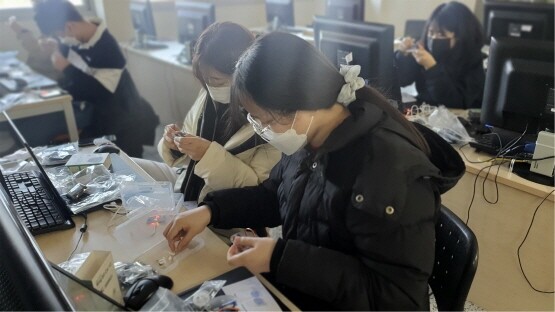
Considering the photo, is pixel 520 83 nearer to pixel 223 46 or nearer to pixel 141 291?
pixel 223 46

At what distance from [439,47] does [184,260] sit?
195 centimetres

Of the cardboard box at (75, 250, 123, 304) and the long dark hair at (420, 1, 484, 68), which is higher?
the long dark hair at (420, 1, 484, 68)

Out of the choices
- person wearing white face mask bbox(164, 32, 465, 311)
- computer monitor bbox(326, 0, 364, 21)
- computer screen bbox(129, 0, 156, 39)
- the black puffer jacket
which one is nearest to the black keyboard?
person wearing white face mask bbox(164, 32, 465, 311)

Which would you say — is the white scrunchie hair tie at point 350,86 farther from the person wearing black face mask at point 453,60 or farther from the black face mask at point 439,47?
the black face mask at point 439,47

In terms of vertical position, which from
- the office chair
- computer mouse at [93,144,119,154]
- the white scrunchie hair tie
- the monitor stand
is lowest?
the office chair

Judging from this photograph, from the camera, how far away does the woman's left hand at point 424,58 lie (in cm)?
240

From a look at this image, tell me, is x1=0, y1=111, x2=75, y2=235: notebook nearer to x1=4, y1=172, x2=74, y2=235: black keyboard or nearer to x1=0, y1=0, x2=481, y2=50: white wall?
x1=4, y1=172, x2=74, y2=235: black keyboard

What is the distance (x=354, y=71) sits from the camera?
97 cm

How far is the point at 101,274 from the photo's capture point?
847 mm

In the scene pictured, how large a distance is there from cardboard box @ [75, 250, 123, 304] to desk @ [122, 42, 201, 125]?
8.03 ft

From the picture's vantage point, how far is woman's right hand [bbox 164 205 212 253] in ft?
3.56

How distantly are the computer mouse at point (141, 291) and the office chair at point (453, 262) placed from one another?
0.64 meters

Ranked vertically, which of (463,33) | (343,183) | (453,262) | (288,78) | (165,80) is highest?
(288,78)

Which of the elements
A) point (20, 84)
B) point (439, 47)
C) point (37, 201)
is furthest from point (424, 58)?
point (20, 84)
